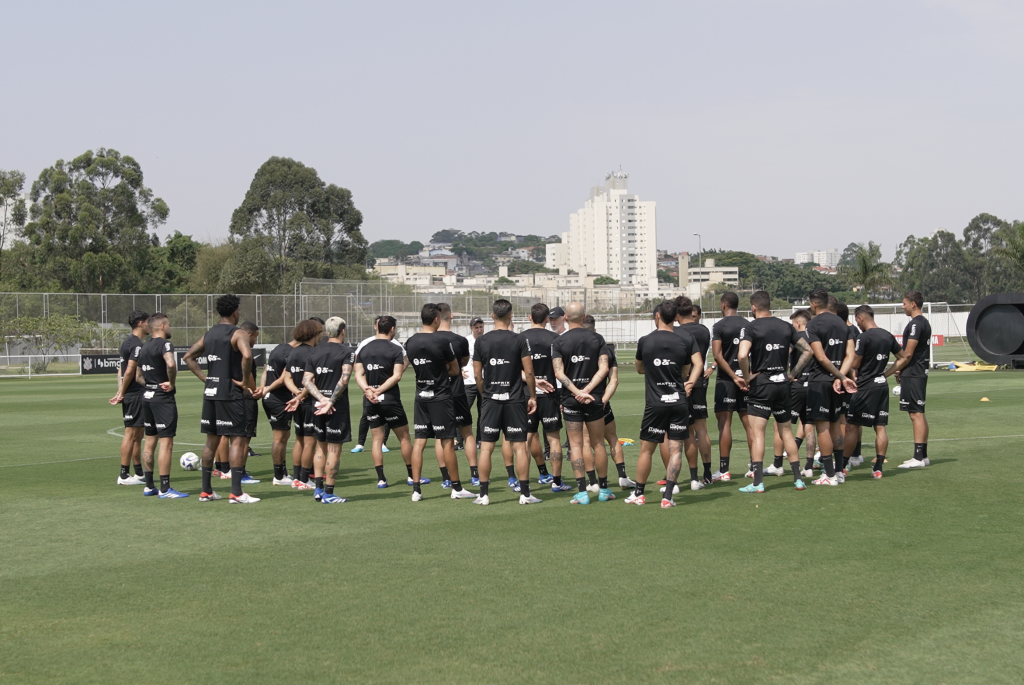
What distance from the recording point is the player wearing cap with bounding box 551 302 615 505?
9.70m

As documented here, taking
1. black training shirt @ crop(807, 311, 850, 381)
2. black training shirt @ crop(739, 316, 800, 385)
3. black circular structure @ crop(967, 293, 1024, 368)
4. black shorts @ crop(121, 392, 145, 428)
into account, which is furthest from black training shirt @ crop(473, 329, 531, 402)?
black circular structure @ crop(967, 293, 1024, 368)

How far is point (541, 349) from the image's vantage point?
10.1 meters

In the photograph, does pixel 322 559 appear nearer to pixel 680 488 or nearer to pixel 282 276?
pixel 680 488

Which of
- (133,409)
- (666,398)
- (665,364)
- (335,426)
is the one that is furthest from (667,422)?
(133,409)

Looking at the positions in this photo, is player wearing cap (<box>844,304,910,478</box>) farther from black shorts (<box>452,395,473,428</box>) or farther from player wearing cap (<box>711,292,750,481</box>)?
black shorts (<box>452,395,473,428</box>)

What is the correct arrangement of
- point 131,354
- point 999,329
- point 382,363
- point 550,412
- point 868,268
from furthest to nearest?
point 868,268 → point 999,329 → point 131,354 → point 550,412 → point 382,363

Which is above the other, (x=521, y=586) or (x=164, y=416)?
(x=164, y=416)

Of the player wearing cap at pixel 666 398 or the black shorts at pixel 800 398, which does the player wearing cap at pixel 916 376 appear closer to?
the black shorts at pixel 800 398

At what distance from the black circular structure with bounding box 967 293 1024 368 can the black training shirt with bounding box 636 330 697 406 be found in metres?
24.4

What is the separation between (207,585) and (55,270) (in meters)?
58.7

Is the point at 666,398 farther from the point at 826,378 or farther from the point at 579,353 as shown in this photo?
the point at 826,378

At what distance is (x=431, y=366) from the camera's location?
9.84 meters

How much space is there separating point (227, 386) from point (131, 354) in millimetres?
1929

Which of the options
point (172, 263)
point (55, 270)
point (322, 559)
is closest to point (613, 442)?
point (322, 559)
